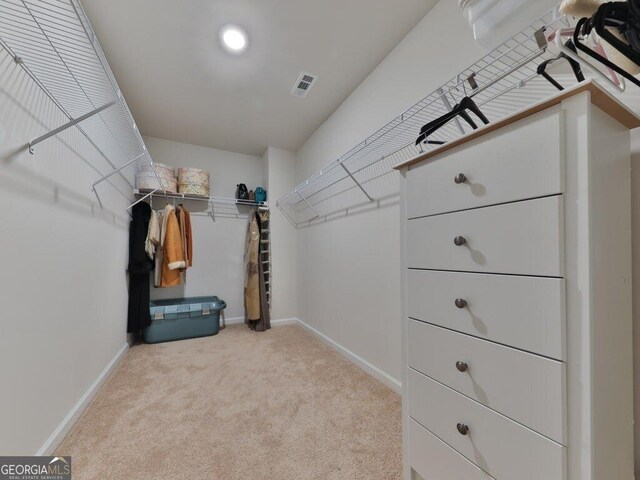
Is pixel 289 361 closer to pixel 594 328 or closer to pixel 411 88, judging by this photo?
pixel 594 328

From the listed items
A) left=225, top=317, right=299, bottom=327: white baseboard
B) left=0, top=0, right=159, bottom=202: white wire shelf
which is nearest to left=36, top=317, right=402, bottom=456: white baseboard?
left=225, top=317, right=299, bottom=327: white baseboard

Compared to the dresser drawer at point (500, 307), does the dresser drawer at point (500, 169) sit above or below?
above

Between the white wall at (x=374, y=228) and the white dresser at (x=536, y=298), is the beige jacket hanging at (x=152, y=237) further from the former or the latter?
the white dresser at (x=536, y=298)

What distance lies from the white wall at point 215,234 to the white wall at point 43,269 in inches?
55.5

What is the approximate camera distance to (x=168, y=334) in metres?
2.66

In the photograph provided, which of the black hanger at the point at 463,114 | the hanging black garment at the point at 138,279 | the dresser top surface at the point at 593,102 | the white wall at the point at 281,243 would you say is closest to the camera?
the dresser top surface at the point at 593,102

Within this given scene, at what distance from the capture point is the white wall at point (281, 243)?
3.29 metres

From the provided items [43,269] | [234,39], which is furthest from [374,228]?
[43,269]

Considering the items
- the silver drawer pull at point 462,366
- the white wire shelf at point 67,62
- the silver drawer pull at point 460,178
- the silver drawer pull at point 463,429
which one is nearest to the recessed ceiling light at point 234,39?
the white wire shelf at point 67,62

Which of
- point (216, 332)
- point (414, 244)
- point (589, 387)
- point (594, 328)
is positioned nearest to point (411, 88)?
point (414, 244)

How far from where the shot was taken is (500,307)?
698mm

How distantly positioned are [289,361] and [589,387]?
6.41 ft

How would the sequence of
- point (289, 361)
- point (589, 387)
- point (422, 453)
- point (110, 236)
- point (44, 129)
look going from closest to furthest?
point (589, 387), point (422, 453), point (44, 129), point (110, 236), point (289, 361)

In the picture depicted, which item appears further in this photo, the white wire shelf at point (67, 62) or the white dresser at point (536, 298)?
the white wire shelf at point (67, 62)
